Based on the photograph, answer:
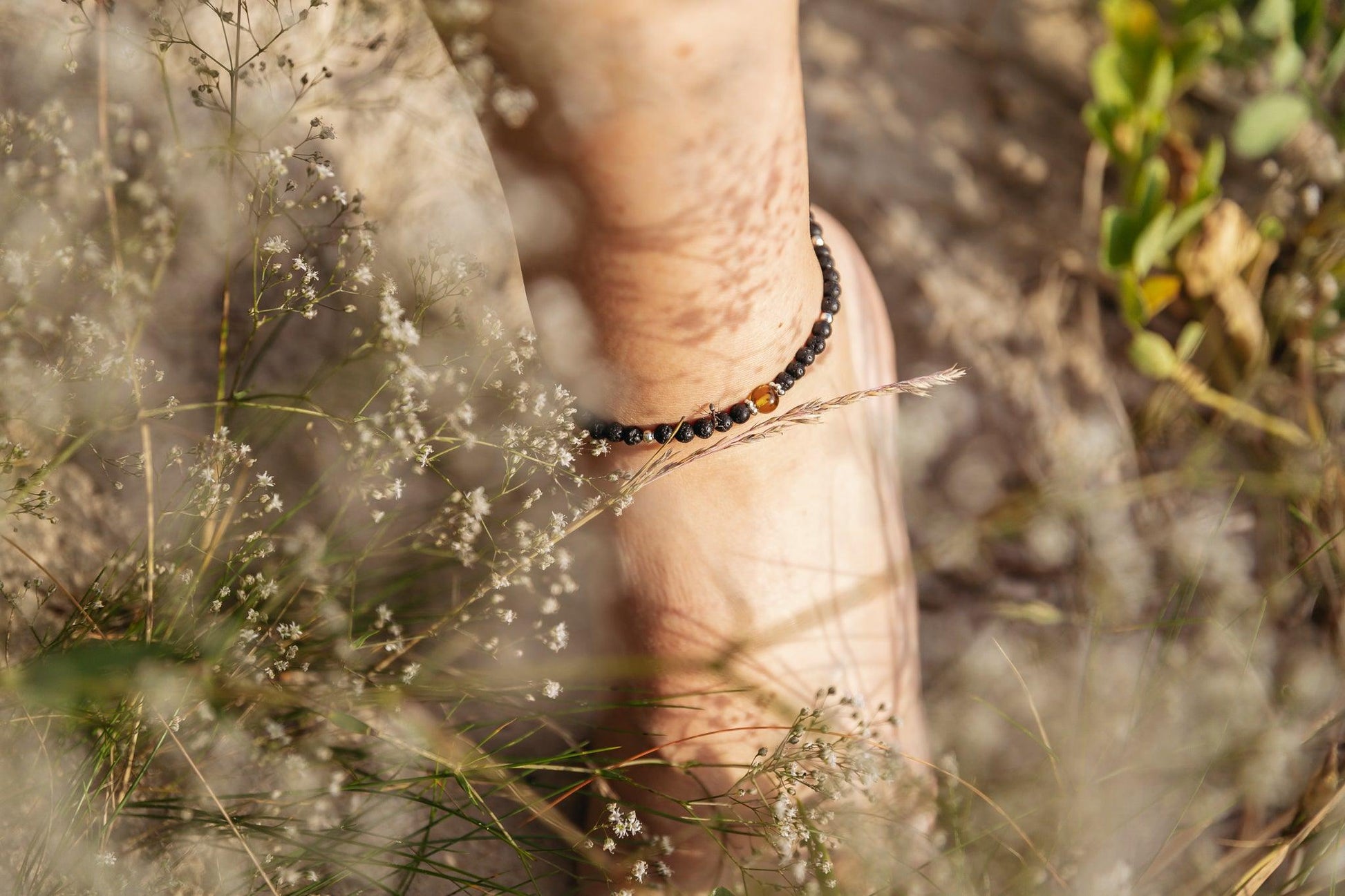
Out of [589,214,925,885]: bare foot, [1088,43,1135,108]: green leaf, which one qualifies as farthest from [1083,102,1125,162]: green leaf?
[589,214,925,885]: bare foot

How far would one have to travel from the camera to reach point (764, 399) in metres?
0.72

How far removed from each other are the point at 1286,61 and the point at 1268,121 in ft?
0.22

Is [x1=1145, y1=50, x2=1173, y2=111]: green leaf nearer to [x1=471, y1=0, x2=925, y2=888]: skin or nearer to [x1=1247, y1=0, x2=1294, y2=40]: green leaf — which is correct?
[x1=1247, y1=0, x2=1294, y2=40]: green leaf

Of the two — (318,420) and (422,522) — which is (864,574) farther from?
Answer: (318,420)

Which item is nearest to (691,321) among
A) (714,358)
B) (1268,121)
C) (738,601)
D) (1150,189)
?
(714,358)

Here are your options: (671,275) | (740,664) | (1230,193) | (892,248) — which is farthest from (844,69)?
(740,664)

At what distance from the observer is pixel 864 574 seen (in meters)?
0.83

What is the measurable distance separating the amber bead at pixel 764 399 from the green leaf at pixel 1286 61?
78cm

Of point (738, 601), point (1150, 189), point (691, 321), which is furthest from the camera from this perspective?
point (1150, 189)

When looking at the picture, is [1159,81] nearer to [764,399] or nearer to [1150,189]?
[1150,189]

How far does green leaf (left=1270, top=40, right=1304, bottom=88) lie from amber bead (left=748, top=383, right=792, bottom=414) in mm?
779

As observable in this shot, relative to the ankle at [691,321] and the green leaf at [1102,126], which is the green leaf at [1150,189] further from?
the ankle at [691,321]

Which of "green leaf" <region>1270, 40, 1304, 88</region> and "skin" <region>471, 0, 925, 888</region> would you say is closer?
"skin" <region>471, 0, 925, 888</region>

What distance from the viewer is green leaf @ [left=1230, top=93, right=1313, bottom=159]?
1068 millimetres
